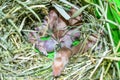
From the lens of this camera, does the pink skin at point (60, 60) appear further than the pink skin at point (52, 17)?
No

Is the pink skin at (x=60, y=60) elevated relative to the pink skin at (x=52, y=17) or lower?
lower

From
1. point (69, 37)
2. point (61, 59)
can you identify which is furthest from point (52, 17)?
point (61, 59)

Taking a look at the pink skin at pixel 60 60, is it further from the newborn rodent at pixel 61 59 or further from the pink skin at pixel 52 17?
the pink skin at pixel 52 17

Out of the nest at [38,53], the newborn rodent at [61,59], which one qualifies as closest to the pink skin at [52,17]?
the nest at [38,53]

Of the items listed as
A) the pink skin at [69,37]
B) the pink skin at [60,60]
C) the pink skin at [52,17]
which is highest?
the pink skin at [52,17]

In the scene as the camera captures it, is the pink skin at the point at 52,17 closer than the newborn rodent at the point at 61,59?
No

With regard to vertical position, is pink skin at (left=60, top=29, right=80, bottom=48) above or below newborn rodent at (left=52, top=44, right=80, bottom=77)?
above

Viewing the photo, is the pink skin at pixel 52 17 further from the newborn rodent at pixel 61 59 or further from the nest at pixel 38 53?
the newborn rodent at pixel 61 59

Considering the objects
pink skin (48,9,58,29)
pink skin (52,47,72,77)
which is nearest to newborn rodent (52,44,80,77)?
pink skin (52,47,72,77)

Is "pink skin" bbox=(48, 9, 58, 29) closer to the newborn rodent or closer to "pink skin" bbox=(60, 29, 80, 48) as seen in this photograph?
"pink skin" bbox=(60, 29, 80, 48)

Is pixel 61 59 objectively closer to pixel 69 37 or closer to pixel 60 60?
pixel 60 60
